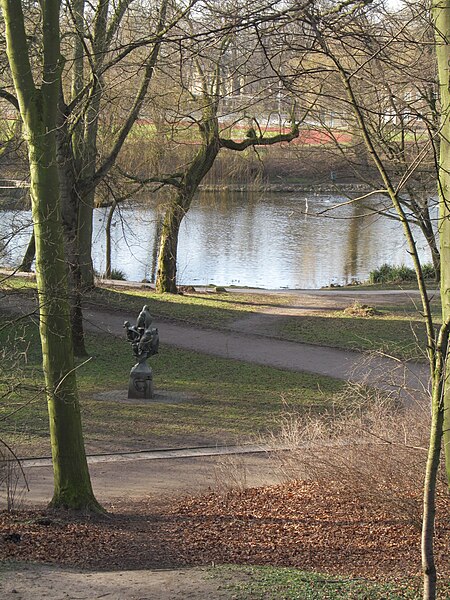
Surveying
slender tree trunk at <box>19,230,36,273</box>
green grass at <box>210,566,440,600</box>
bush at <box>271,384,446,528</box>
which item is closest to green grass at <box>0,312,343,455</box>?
slender tree trunk at <box>19,230,36,273</box>

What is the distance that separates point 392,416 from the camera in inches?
360

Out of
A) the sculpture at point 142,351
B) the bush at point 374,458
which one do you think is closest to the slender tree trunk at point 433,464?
the bush at point 374,458

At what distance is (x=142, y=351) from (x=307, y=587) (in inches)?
382

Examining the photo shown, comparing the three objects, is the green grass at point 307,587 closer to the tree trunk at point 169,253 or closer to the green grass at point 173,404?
the green grass at point 173,404

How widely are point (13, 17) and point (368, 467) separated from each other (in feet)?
18.5

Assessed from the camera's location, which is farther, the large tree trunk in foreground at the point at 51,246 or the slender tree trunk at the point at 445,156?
the large tree trunk in foreground at the point at 51,246

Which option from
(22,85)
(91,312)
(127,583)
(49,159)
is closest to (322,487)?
(127,583)

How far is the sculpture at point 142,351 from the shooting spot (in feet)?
49.6

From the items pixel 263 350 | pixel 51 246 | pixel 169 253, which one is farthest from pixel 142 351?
pixel 169 253

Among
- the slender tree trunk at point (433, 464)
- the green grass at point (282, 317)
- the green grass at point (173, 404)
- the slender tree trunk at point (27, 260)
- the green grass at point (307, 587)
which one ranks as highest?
the slender tree trunk at point (27, 260)

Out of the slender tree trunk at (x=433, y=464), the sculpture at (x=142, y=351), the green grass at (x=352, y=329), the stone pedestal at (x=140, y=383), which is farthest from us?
the green grass at (x=352, y=329)

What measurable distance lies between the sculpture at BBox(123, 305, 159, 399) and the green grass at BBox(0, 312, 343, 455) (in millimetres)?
358

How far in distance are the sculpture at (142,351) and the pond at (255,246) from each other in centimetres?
1363

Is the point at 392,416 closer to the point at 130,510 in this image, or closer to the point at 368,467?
the point at 368,467
